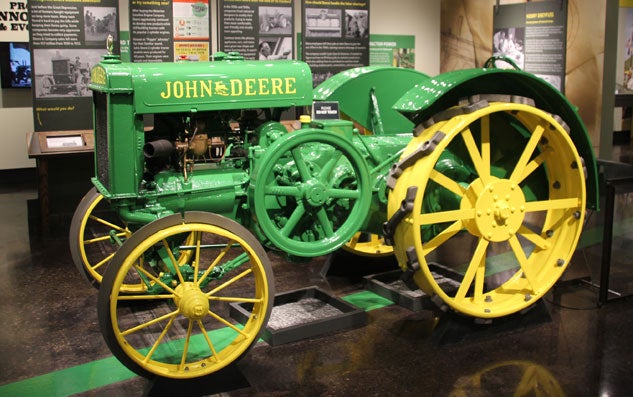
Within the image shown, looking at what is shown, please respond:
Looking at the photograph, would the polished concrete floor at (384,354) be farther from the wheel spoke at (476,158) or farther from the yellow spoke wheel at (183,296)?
the wheel spoke at (476,158)

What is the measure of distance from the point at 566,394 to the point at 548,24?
417 cm

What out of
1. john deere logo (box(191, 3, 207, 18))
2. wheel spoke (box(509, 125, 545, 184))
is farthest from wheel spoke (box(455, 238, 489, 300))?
john deere logo (box(191, 3, 207, 18))

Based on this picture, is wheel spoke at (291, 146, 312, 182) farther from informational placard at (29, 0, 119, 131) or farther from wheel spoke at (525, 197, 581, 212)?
informational placard at (29, 0, 119, 131)

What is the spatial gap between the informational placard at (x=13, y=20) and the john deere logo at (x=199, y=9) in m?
2.01

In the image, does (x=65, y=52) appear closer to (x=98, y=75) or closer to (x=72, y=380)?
(x=98, y=75)

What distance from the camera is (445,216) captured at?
11.7 feet

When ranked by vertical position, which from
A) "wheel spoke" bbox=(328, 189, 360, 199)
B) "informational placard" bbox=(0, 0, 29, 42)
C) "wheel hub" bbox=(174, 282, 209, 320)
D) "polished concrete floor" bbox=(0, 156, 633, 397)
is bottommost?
"polished concrete floor" bbox=(0, 156, 633, 397)

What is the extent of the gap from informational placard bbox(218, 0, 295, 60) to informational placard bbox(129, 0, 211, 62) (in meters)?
0.20

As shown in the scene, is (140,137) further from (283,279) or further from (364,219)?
(283,279)

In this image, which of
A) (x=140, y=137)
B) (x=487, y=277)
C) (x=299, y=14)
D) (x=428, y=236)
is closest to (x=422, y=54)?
(x=299, y=14)

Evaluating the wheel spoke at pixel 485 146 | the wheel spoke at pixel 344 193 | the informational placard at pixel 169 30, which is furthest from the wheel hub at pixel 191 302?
the informational placard at pixel 169 30

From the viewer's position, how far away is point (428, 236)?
402cm

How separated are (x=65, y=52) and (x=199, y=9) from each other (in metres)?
1.23

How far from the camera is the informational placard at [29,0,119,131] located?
6320 mm
